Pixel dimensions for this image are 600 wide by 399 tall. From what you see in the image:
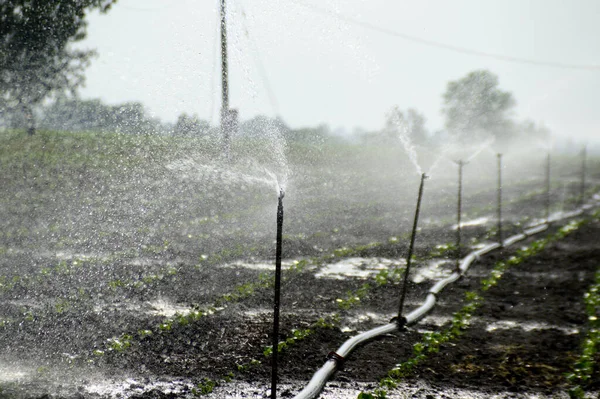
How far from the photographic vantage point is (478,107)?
58.0 meters

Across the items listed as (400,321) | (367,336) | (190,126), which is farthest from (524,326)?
(190,126)

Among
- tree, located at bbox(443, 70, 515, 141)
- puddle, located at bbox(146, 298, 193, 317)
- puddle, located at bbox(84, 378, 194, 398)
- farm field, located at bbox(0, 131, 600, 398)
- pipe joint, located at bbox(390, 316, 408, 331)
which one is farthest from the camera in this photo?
tree, located at bbox(443, 70, 515, 141)

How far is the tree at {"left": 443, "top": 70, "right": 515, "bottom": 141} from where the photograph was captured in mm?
44969

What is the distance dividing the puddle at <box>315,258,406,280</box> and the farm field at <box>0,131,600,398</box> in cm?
6

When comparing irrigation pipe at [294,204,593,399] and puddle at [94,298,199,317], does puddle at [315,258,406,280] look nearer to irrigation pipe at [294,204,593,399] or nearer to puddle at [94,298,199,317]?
irrigation pipe at [294,204,593,399]

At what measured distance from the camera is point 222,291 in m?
6.91

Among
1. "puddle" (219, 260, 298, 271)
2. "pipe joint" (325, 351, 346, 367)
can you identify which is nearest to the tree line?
"puddle" (219, 260, 298, 271)

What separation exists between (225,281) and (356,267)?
2.68 metres

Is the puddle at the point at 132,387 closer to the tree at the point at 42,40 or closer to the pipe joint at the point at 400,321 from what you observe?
the pipe joint at the point at 400,321

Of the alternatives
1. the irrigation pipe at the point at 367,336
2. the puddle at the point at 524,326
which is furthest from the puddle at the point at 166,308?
the puddle at the point at 524,326

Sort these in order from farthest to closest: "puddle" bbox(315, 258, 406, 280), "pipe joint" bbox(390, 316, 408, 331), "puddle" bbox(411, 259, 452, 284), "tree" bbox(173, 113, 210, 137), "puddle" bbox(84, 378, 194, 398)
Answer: "tree" bbox(173, 113, 210, 137), "puddle" bbox(315, 258, 406, 280), "puddle" bbox(411, 259, 452, 284), "pipe joint" bbox(390, 316, 408, 331), "puddle" bbox(84, 378, 194, 398)

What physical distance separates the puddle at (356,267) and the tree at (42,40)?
885 cm

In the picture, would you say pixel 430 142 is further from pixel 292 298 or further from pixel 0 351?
pixel 0 351

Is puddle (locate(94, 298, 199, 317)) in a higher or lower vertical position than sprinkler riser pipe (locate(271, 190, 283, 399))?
lower
